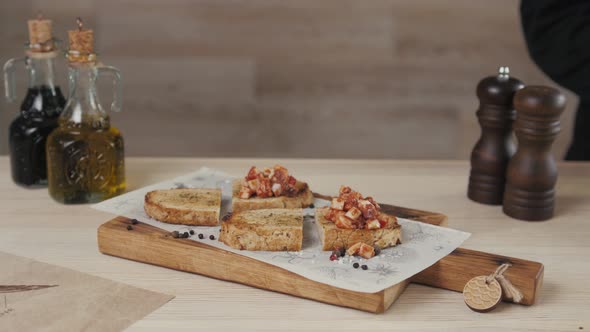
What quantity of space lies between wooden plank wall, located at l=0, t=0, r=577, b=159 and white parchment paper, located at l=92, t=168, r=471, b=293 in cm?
192

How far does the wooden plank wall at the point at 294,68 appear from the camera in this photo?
3162 mm

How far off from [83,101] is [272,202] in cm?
47

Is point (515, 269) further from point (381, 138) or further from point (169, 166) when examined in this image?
point (381, 138)

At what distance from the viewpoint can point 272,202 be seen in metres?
1.35

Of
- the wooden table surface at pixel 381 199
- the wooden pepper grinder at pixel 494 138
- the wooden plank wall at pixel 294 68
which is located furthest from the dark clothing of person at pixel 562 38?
the wooden plank wall at pixel 294 68

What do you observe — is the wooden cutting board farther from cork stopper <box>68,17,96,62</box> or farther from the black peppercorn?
cork stopper <box>68,17,96,62</box>

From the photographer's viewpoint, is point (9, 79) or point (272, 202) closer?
point (272, 202)

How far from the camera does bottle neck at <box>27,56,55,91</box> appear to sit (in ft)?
5.08

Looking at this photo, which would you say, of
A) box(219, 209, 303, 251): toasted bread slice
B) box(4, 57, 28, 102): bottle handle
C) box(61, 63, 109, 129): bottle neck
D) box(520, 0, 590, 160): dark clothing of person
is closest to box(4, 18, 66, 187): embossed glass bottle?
box(4, 57, 28, 102): bottle handle

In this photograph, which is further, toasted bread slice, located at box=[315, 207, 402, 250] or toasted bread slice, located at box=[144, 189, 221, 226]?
toasted bread slice, located at box=[144, 189, 221, 226]

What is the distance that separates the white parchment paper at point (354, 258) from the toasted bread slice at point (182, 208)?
0.01 metres

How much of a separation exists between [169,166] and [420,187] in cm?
63

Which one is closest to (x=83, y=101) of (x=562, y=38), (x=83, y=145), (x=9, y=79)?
(x=83, y=145)

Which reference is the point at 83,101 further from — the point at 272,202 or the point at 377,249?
the point at 377,249
